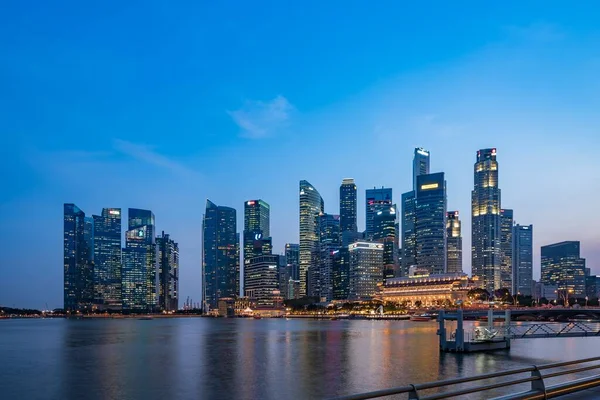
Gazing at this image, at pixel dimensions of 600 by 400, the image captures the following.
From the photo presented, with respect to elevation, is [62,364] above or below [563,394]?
below

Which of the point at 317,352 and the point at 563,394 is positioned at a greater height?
the point at 563,394

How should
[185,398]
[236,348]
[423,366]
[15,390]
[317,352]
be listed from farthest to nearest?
1. [236,348]
2. [317,352]
3. [423,366]
4. [15,390]
5. [185,398]

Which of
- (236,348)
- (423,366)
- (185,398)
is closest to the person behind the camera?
(185,398)

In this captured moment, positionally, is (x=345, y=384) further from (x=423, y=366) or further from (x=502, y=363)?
(x=502, y=363)

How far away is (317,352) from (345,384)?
97.9 ft

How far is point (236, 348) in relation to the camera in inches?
3250

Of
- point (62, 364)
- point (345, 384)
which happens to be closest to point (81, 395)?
point (345, 384)

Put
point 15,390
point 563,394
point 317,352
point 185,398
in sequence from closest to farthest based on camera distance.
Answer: point 563,394 → point 185,398 → point 15,390 → point 317,352

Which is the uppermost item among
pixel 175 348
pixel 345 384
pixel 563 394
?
pixel 563 394

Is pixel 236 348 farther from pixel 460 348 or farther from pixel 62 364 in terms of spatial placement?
pixel 460 348

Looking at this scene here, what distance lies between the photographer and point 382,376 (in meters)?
48.9

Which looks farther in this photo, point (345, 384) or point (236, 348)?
point (236, 348)

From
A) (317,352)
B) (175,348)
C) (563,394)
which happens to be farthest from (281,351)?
(563,394)

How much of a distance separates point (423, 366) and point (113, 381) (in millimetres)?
28624
